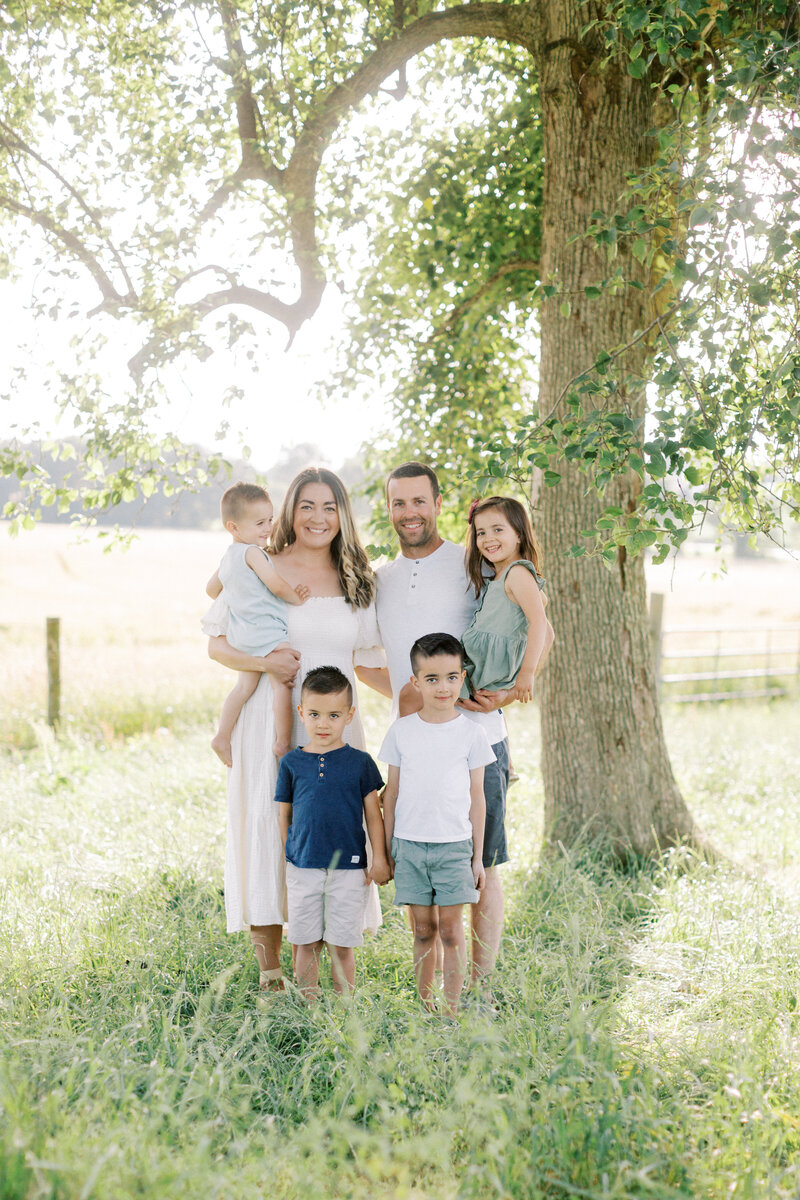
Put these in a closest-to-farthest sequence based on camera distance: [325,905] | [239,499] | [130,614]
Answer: [325,905] → [239,499] → [130,614]

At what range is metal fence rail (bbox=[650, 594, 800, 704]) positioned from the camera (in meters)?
9.88

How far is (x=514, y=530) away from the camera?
3045 mm

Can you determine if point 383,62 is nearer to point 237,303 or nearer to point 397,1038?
point 237,303

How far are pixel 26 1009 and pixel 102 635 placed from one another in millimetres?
12123

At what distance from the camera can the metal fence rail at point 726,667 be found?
32.4 feet

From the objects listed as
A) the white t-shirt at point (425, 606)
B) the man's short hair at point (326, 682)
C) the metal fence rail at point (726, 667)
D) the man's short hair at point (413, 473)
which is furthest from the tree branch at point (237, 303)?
the metal fence rail at point (726, 667)

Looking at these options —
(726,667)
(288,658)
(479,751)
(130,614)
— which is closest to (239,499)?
(288,658)

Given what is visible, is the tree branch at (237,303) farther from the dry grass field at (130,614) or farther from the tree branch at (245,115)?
the dry grass field at (130,614)

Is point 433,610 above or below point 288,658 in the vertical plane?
above

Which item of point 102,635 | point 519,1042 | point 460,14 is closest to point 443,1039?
point 519,1042

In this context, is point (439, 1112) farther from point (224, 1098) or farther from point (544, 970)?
point (544, 970)

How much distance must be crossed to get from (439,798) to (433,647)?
0.48m

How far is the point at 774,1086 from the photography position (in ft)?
7.99

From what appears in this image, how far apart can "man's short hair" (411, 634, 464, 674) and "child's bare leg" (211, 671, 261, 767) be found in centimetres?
A: 61
